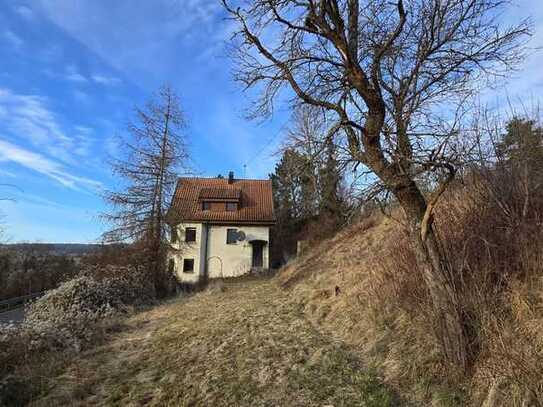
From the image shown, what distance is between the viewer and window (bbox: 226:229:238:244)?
32.6 m

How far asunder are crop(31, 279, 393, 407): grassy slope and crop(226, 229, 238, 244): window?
22719 millimetres

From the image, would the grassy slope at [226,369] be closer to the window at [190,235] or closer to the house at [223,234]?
the house at [223,234]

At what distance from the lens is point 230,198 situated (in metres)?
33.5

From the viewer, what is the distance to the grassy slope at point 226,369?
511 cm

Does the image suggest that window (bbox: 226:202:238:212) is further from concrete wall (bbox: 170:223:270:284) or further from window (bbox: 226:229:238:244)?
window (bbox: 226:229:238:244)

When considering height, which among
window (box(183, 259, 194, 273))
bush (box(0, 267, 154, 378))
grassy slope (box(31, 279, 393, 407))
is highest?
window (box(183, 259, 194, 273))

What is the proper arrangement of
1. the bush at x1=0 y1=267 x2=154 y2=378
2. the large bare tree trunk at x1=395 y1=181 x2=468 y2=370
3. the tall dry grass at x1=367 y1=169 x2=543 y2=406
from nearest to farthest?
1. the tall dry grass at x1=367 y1=169 x2=543 y2=406
2. the large bare tree trunk at x1=395 y1=181 x2=468 y2=370
3. the bush at x1=0 y1=267 x2=154 y2=378

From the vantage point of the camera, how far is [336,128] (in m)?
5.57

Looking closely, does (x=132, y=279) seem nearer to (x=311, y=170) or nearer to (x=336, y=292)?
(x=336, y=292)

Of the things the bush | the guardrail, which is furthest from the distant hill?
the bush

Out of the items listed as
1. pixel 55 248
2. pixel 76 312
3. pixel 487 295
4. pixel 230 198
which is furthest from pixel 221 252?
pixel 487 295

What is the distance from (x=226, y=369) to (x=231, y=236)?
87.3ft

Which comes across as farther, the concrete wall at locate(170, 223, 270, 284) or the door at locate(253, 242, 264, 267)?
the door at locate(253, 242, 264, 267)

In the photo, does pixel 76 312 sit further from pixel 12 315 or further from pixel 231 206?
pixel 231 206
